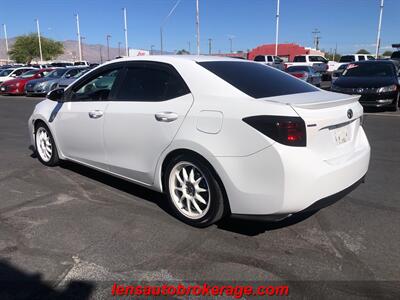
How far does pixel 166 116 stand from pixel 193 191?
2.50ft

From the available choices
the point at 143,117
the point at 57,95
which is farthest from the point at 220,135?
the point at 57,95

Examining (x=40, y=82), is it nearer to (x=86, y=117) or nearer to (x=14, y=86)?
(x=14, y=86)

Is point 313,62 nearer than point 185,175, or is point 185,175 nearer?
point 185,175

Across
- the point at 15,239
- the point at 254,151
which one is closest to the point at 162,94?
the point at 254,151

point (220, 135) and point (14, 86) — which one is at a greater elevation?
point (220, 135)

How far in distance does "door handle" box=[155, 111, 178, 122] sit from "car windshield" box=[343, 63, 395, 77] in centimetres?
1124

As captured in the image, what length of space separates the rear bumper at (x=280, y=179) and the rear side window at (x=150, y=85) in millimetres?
967

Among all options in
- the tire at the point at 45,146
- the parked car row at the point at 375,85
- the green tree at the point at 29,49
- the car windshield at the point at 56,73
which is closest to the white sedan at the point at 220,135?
the tire at the point at 45,146

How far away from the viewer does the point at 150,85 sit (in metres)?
4.22

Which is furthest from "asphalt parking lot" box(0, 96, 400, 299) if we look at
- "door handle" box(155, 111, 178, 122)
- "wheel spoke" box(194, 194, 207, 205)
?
"door handle" box(155, 111, 178, 122)

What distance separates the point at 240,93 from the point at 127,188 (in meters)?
2.20

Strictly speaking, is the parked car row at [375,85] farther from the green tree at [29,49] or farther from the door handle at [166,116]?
the green tree at [29,49]

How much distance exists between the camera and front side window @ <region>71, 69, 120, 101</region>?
15.5 ft

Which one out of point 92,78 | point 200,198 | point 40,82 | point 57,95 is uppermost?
point 92,78
